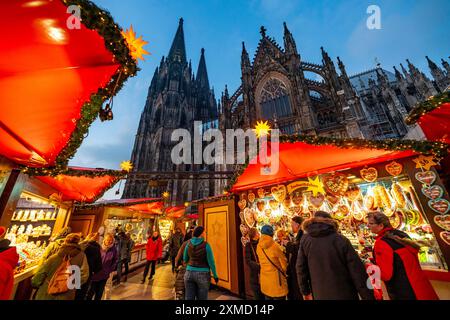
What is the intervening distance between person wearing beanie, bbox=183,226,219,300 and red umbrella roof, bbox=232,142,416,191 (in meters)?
2.18

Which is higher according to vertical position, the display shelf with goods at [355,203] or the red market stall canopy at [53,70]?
the red market stall canopy at [53,70]

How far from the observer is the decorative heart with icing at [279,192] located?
4879 mm

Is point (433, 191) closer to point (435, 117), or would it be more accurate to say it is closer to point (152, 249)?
point (435, 117)

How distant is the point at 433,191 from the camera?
328cm

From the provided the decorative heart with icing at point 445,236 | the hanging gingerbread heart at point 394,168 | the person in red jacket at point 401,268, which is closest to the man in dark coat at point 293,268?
the person in red jacket at point 401,268

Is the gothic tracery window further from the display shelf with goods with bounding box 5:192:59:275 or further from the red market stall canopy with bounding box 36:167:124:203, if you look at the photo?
the display shelf with goods with bounding box 5:192:59:275

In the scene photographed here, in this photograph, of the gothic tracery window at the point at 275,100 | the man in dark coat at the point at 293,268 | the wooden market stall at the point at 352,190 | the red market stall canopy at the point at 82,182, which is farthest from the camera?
the gothic tracery window at the point at 275,100

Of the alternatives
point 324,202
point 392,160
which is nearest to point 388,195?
point 392,160

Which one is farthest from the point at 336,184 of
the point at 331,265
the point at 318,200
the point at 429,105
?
the point at 331,265

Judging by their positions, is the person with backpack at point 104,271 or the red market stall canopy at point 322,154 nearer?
the red market stall canopy at point 322,154

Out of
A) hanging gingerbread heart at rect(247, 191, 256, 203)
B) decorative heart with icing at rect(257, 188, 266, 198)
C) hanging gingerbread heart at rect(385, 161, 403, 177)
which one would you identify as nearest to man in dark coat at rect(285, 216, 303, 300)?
decorative heart with icing at rect(257, 188, 266, 198)

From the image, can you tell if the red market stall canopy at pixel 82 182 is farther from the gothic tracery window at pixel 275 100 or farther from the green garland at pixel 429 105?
the gothic tracery window at pixel 275 100

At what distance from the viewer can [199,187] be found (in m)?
24.9

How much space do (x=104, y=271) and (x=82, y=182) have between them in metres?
2.66
